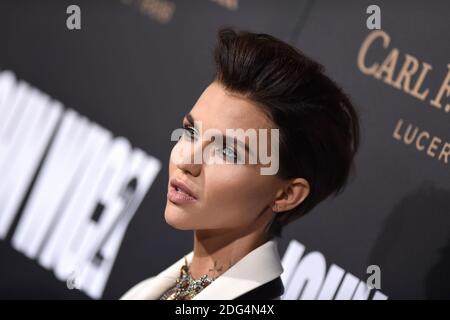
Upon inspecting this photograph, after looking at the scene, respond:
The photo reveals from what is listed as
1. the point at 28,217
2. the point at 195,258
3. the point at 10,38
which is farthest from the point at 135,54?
the point at 195,258

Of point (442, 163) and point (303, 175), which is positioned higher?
point (442, 163)

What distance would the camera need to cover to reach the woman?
165 centimetres

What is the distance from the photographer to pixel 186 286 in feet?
5.91

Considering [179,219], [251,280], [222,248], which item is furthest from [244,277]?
[179,219]

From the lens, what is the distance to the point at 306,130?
5.39 ft

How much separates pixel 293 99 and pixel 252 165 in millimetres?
225

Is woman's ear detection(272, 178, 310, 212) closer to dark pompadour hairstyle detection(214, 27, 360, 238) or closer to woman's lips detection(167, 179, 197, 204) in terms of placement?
dark pompadour hairstyle detection(214, 27, 360, 238)

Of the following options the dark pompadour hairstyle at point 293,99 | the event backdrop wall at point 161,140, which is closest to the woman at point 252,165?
the dark pompadour hairstyle at point 293,99

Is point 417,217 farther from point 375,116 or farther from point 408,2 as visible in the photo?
point 408,2

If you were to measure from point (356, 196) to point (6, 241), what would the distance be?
1.59 m

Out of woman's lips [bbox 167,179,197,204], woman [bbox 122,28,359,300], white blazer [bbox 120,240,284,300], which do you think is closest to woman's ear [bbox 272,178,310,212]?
woman [bbox 122,28,359,300]

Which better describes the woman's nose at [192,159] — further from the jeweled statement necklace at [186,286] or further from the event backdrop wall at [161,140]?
the event backdrop wall at [161,140]

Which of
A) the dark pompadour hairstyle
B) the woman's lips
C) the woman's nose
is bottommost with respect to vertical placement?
the woman's lips

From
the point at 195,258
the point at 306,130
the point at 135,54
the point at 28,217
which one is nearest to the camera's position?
the point at 306,130
